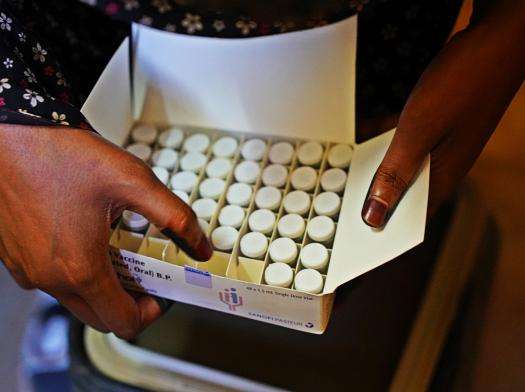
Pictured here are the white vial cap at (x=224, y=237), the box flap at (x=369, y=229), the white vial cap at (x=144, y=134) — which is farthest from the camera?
the white vial cap at (x=144, y=134)

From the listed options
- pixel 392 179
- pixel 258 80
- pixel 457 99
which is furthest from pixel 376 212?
pixel 258 80

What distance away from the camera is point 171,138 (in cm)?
73

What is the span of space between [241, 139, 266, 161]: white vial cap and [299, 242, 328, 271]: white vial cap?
0.14 m

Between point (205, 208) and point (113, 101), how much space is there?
15 centimetres

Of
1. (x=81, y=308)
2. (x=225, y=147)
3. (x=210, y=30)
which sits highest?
(x=210, y=30)

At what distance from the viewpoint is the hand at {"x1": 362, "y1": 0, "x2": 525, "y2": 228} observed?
539 millimetres

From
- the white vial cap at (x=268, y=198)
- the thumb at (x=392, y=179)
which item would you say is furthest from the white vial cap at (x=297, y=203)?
the thumb at (x=392, y=179)

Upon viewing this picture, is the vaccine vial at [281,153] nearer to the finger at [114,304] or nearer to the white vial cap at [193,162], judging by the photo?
the white vial cap at [193,162]

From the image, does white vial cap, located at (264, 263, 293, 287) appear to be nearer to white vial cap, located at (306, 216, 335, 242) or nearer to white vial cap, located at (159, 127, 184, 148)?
white vial cap, located at (306, 216, 335, 242)

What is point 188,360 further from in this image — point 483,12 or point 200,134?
point 483,12

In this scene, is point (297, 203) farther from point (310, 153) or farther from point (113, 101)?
point (113, 101)

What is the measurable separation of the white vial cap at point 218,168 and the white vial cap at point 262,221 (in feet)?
0.23

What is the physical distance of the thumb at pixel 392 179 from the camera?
525mm

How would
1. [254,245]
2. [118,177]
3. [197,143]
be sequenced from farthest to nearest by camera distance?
[197,143] < [254,245] < [118,177]
